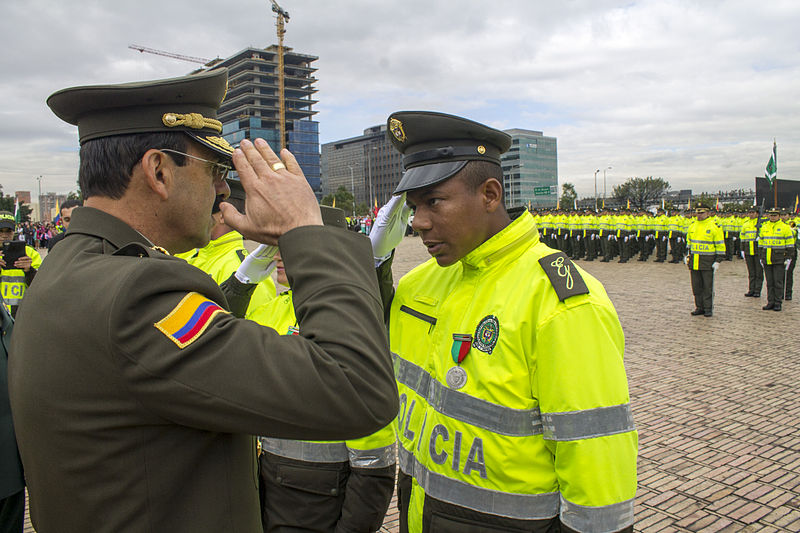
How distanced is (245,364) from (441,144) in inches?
61.0

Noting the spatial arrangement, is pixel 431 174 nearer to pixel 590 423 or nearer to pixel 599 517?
pixel 590 423

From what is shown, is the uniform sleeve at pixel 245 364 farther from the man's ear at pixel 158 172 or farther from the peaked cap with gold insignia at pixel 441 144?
the peaked cap with gold insignia at pixel 441 144

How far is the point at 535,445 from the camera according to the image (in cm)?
192

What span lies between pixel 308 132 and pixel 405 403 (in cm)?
11039

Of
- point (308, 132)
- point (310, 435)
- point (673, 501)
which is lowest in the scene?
point (673, 501)

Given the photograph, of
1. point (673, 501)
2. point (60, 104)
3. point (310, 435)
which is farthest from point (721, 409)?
point (60, 104)

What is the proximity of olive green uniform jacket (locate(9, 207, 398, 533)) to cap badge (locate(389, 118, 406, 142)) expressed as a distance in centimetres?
Answer: 133

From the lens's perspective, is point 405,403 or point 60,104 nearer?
point 60,104

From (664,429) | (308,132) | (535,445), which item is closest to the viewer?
(535,445)

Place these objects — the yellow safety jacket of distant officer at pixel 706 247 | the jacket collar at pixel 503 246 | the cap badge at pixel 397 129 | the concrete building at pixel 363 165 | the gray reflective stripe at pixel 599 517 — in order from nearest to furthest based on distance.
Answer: the gray reflective stripe at pixel 599 517
the jacket collar at pixel 503 246
the cap badge at pixel 397 129
the yellow safety jacket of distant officer at pixel 706 247
the concrete building at pixel 363 165

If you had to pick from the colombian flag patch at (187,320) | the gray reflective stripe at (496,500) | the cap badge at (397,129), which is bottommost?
the gray reflective stripe at (496,500)

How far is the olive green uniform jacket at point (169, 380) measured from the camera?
3.48ft

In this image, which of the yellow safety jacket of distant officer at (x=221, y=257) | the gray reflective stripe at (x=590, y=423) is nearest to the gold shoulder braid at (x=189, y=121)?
the gray reflective stripe at (x=590, y=423)

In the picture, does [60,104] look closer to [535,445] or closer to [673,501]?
[535,445]
